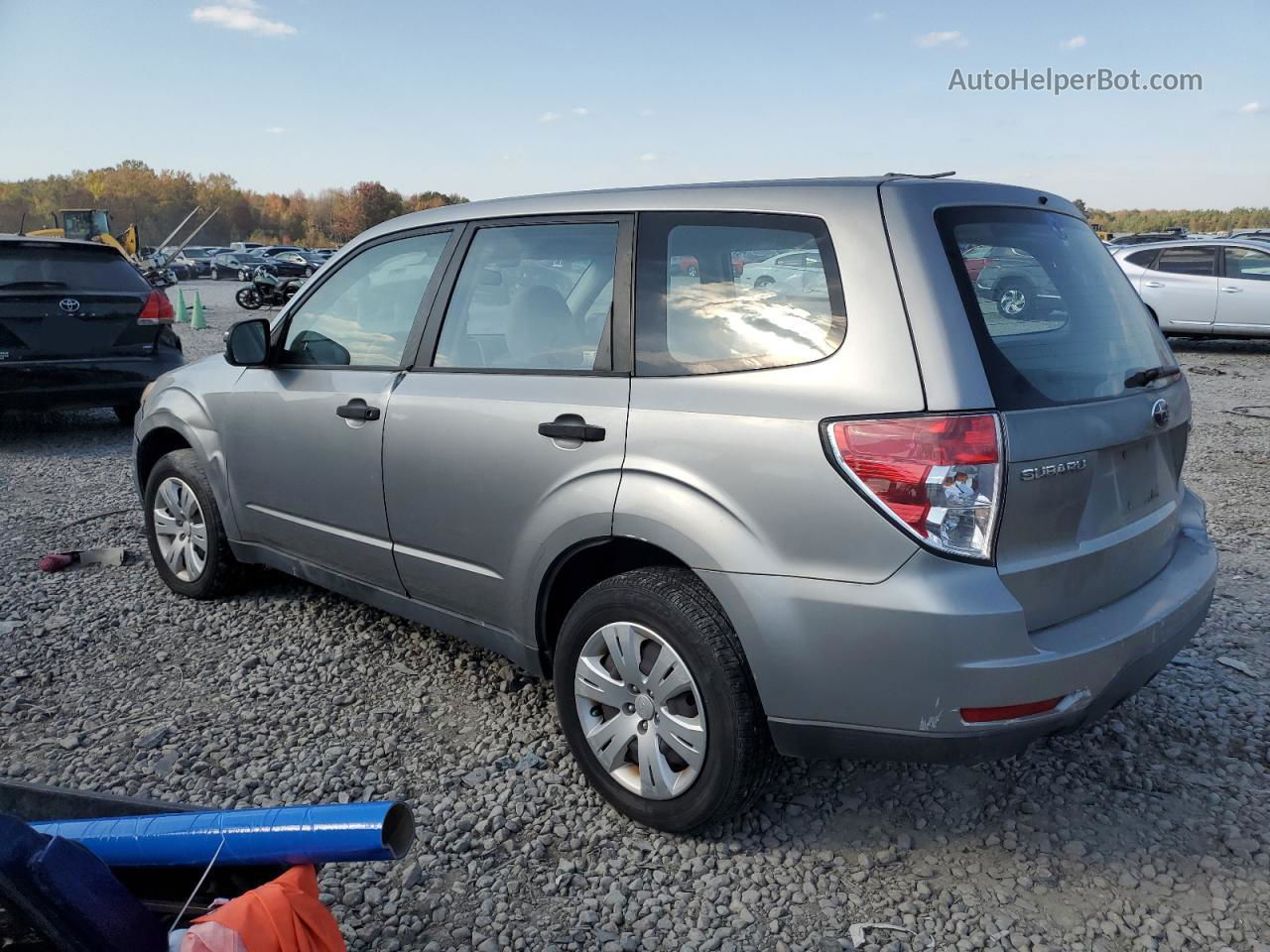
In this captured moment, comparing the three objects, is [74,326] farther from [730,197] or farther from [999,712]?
[999,712]

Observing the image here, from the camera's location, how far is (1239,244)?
48.1 ft

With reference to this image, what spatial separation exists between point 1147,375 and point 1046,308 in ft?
1.41

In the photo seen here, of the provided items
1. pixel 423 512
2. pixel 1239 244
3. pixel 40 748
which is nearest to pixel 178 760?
pixel 40 748

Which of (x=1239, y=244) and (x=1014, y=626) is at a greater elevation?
(x=1239, y=244)

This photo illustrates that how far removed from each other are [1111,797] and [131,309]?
27.1 feet

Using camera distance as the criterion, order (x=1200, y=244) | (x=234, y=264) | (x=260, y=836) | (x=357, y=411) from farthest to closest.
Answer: (x=234, y=264) < (x=1200, y=244) < (x=357, y=411) < (x=260, y=836)

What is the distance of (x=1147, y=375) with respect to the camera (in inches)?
116

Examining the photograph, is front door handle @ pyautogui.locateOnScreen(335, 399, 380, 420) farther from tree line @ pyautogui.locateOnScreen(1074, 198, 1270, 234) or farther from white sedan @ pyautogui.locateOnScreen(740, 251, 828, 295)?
tree line @ pyautogui.locateOnScreen(1074, 198, 1270, 234)

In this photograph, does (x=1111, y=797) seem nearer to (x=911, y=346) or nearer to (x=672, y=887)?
(x=672, y=887)

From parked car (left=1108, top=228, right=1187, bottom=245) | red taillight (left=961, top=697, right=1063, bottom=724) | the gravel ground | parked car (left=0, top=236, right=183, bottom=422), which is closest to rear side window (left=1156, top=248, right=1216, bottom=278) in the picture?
parked car (left=1108, top=228, right=1187, bottom=245)

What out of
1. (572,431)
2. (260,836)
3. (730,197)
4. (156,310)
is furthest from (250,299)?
(260,836)

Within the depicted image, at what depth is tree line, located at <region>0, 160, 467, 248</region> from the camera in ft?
339

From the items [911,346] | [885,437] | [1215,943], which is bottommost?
[1215,943]

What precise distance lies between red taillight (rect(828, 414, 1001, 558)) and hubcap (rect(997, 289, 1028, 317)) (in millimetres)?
408
